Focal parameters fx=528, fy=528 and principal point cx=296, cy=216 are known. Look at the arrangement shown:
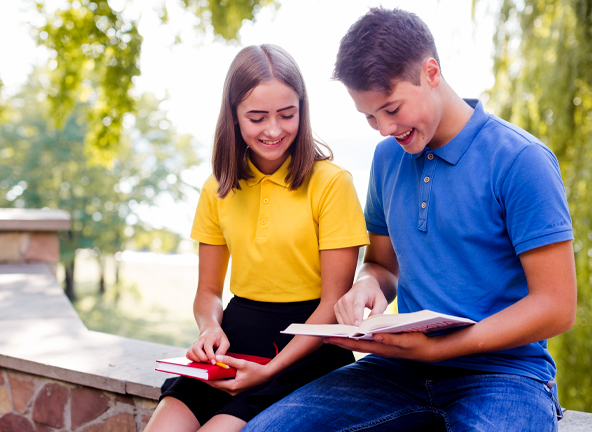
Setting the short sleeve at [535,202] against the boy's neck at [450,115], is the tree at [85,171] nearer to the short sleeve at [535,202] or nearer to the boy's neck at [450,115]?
the boy's neck at [450,115]

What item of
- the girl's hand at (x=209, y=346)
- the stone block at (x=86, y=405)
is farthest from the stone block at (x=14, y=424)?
the girl's hand at (x=209, y=346)

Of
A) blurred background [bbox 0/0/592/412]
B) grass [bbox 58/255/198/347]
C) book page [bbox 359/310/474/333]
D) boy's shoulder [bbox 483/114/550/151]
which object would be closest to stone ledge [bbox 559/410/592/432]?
book page [bbox 359/310/474/333]

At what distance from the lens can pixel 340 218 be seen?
1.63 metres

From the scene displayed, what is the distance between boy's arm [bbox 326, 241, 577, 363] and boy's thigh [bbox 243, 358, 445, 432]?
21cm

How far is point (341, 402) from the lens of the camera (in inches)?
53.6

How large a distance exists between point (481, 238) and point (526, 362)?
1.08 ft

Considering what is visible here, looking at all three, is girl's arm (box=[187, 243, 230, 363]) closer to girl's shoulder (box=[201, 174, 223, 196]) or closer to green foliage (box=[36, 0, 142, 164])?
girl's shoulder (box=[201, 174, 223, 196])

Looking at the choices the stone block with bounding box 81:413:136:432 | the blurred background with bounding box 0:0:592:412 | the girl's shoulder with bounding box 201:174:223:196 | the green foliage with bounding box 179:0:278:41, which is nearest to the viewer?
the girl's shoulder with bounding box 201:174:223:196

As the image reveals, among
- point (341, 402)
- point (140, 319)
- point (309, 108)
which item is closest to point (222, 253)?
point (309, 108)

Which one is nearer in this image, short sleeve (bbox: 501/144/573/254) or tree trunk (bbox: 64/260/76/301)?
short sleeve (bbox: 501/144/573/254)

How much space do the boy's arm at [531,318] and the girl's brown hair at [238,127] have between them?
66 centimetres

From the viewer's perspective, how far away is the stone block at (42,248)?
4.90 m

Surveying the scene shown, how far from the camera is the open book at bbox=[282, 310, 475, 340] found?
1.04 m

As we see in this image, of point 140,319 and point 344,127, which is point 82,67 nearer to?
point 344,127
